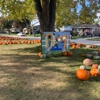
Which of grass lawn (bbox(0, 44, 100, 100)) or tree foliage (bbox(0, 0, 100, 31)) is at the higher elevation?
tree foliage (bbox(0, 0, 100, 31))

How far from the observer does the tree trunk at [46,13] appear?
952 cm

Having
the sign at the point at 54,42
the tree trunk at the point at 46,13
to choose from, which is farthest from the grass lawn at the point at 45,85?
the tree trunk at the point at 46,13

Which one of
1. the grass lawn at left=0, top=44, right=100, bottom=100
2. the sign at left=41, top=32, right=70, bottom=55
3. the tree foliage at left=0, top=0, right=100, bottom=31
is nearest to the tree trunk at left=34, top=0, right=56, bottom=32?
the tree foliage at left=0, top=0, right=100, bottom=31

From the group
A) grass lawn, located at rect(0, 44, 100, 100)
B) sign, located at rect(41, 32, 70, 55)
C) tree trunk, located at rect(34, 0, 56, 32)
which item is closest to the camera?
grass lawn, located at rect(0, 44, 100, 100)

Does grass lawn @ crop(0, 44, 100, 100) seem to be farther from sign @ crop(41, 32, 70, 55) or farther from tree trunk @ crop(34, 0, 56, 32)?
tree trunk @ crop(34, 0, 56, 32)

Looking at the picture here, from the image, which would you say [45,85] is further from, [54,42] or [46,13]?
[46,13]

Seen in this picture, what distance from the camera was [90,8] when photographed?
41.5ft

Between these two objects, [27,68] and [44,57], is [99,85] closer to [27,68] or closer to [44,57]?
[27,68]

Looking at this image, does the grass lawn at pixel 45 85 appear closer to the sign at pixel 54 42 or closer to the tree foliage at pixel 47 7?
the sign at pixel 54 42

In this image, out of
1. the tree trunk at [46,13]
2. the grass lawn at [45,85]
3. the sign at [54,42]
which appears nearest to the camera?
the grass lawn at [45,85]

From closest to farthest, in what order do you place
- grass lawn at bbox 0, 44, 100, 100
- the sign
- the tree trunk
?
grass lawn at bbox 0, 44, 100, 100 → the sign → the tree trunk

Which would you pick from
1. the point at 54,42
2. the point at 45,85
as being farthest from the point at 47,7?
the point at 45,85

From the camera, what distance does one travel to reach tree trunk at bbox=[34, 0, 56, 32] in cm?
952

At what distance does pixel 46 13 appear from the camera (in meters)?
9.53
